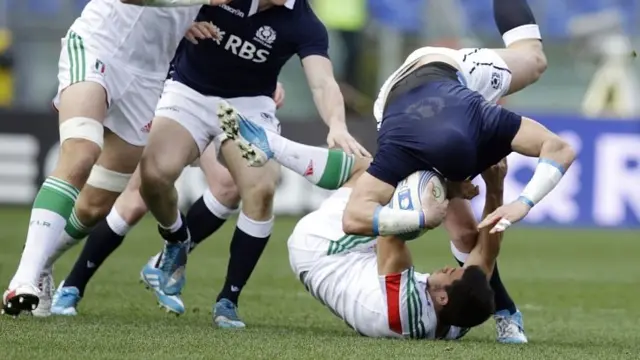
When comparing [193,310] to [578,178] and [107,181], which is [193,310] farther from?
[578,178]

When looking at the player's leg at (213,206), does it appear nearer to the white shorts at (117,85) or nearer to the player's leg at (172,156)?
the player's leg at (172,156)

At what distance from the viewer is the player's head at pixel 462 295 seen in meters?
6.84

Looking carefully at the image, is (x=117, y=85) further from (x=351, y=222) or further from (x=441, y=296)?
(x=441, y=296)

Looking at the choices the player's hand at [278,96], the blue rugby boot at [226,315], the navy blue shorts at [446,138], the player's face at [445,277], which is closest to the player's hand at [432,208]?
the navy blue shorts at [446,138]

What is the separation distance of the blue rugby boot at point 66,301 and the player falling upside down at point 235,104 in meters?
0.49

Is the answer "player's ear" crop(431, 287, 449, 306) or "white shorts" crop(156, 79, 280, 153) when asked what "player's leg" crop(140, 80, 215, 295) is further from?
"player's ear" crop(431, 287, 449, 306)

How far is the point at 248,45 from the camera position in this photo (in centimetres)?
833

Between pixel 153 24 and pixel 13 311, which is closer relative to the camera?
pixel 13 311

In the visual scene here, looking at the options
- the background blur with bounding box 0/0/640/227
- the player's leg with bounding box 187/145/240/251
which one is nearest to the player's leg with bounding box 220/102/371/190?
the player's leg with bounding box 187/145/240/251

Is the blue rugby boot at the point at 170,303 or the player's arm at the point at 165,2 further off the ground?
the player's arm at the point at 165,2

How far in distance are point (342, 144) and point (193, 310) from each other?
1.82 m

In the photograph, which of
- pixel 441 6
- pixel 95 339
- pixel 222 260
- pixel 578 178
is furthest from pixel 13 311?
pixel 441 6

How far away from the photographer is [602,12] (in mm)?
20656

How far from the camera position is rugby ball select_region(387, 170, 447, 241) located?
6918mm
